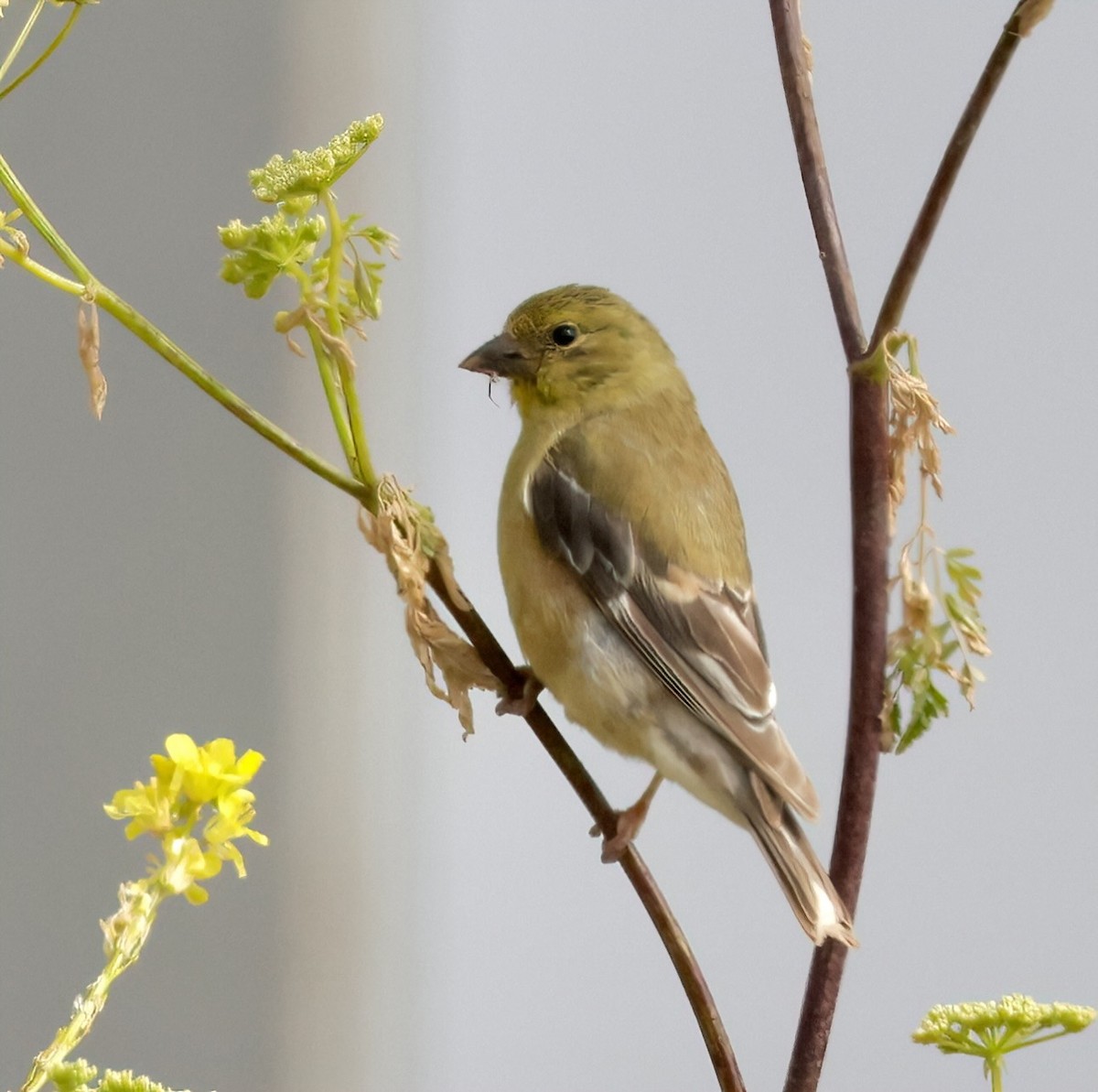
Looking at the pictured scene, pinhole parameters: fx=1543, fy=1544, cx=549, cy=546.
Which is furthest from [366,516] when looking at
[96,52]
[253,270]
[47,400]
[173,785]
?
[96,52]

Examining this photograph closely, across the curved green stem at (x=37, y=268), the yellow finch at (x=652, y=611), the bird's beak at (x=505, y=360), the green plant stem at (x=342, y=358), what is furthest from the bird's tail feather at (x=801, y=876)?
the bird's beak at (x=505, y=360)

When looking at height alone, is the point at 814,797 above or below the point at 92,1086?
above

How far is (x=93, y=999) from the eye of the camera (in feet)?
1.62

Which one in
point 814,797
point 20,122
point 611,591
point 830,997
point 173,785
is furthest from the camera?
point 20,122

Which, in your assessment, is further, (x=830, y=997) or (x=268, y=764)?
(x=268, y=764)

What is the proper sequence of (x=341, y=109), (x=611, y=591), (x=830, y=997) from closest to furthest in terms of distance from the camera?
(x=830, y=997) < (x=611, y=591) < (x=341, y=109)

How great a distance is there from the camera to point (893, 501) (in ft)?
2.42

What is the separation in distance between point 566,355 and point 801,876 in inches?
24.5

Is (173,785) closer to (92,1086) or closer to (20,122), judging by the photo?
(92,1086)

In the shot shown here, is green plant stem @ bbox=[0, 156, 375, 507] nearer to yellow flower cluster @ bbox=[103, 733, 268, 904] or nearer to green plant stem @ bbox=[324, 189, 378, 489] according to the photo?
green plant stem @ bbox=[324, 189, 378, 489]

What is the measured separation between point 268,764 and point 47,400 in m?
0.83

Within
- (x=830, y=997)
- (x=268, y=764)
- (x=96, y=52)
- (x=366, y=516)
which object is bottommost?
(x=830, y=997)

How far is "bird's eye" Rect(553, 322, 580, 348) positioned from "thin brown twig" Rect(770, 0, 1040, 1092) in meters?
0.70

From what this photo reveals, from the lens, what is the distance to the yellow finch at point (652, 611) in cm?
107
